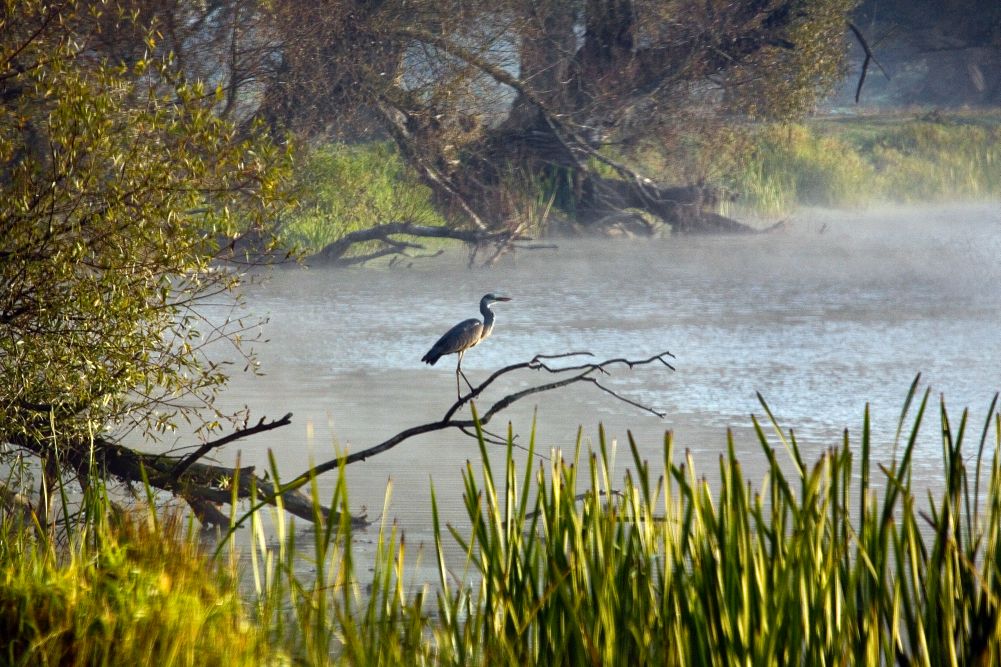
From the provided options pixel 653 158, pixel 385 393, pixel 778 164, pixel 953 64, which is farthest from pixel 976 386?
pixel 953 64

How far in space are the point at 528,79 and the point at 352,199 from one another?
8.31ft

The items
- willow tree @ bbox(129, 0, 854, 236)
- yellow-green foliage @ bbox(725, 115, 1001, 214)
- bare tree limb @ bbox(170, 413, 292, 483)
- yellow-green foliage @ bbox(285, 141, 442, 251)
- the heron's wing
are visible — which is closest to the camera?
bare tree limb @ bbox(170, 413, 292, 483)

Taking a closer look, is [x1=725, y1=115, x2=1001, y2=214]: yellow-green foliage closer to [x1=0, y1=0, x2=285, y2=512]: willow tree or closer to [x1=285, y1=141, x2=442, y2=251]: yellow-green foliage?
[x1=285, y1=141, x2=442, y2=251]: yellow-green foliage

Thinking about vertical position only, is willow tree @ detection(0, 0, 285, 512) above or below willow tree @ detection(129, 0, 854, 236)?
below

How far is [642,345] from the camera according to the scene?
10.4 meters

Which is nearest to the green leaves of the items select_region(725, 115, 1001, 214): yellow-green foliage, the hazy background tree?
select_region(725, 115, 1001, 214): yellow-green foliage

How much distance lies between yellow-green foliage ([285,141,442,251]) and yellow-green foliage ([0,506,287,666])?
12.5 m

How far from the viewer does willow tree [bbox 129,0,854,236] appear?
1416 centimetres

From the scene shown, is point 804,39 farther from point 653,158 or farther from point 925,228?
point 925,228

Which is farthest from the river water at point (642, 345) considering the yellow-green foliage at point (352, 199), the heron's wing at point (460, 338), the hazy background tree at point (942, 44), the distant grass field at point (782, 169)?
the hazy background tree at point (942, 44)

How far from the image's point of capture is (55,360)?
4.43m

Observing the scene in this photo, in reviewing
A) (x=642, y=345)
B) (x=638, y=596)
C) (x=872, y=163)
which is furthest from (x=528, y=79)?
(x=638, y=596)

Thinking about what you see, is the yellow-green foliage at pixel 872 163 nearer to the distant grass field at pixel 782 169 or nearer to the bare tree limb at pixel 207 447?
the distant grass field at pixel 782 169

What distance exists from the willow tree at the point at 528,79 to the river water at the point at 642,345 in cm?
104
